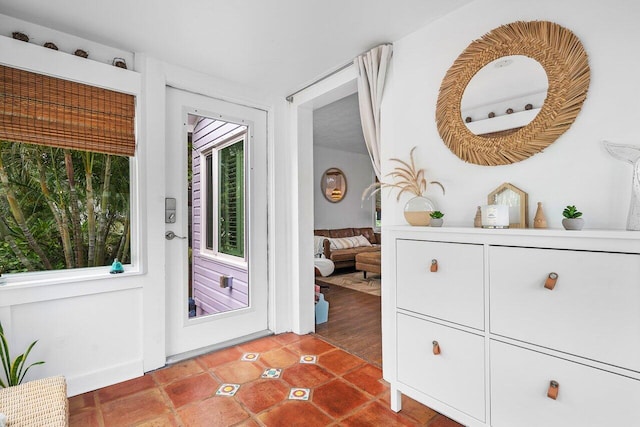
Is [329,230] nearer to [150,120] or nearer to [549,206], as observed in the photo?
[150,120]

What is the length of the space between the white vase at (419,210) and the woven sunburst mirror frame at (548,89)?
33 centimetres

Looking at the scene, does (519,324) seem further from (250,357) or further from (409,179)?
(250,357)

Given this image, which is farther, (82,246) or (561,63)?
Answer: (82,246)

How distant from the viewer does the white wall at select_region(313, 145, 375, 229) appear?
6746 millimetres

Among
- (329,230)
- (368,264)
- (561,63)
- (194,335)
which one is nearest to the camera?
(561,63)

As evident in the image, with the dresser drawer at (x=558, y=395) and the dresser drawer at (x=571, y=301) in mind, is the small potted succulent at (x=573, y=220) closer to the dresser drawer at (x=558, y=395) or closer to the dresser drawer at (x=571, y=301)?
the dresser drawer at (x=571, y=301)

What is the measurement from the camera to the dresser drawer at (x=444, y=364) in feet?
4.70

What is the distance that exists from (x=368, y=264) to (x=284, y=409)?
3623mm

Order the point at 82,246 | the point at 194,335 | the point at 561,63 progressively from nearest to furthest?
the point at 561,63
the point at 82,246
the point at 194,335

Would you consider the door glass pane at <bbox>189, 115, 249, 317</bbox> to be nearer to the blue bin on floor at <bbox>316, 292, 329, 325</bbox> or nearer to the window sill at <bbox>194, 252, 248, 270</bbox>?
the window sill at <bbox>194, 252, 248, 270</bbox>

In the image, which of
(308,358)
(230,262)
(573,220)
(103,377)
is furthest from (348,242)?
(573,220)

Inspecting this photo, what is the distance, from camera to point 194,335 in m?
2.60

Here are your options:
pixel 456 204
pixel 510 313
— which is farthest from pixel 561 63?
pixel 510 313

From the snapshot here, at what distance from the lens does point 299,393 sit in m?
2.02
